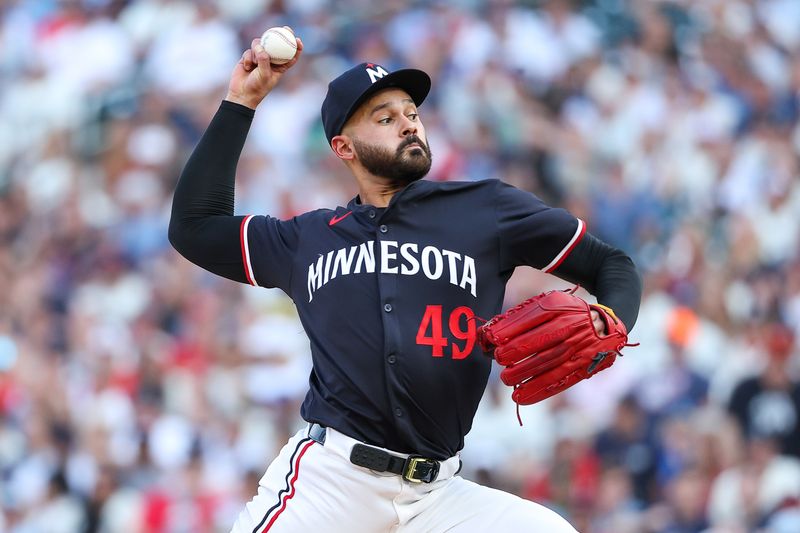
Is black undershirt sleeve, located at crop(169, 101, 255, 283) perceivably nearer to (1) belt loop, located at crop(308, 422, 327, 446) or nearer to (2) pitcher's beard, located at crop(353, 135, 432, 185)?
(2) pitcher's beard, located at crop(353, 135, 432, 185)

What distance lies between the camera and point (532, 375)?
326 centimetres

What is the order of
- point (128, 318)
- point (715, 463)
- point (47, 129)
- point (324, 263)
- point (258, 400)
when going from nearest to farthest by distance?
point (324, 263), point (715, 463), point (258, 400), point (128, 318), point (47, 129)

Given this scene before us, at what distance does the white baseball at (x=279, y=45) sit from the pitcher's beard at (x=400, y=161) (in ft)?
1.22

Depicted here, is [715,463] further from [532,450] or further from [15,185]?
[15,185]

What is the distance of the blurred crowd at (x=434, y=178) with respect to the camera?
702cm

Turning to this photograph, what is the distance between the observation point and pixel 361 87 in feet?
12.1

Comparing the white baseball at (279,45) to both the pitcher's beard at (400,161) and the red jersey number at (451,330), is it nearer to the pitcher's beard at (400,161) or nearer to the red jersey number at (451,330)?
the pitcher's beard at (400,161)

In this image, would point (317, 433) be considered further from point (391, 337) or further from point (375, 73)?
point (375, 73)

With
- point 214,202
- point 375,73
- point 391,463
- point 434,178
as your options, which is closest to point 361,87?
point 375,73

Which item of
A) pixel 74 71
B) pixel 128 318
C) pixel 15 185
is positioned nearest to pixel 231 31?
Result: pixel 74 71

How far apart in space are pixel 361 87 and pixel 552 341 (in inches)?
41.3

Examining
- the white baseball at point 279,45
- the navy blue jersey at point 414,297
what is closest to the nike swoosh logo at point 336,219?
the navy blue jersey at point 414,297

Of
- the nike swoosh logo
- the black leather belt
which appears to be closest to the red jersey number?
the black leather belt

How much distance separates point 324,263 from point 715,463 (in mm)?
3950
